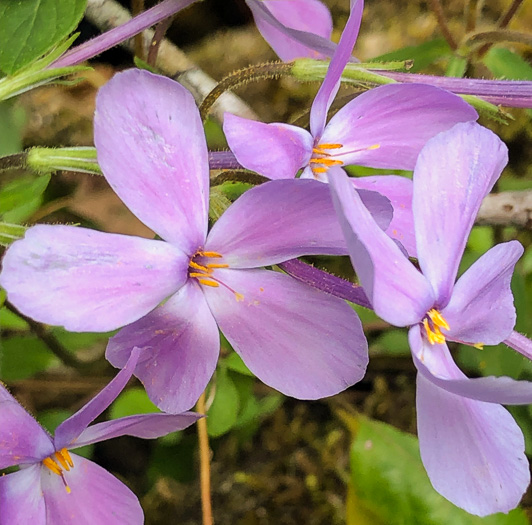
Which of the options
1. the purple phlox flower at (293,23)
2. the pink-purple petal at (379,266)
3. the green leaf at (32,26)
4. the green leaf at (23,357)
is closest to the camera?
the pink-purple petal at (379,266)

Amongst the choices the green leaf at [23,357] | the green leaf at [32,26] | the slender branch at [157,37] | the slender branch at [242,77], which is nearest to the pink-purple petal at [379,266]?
the slender branch at [242,77]

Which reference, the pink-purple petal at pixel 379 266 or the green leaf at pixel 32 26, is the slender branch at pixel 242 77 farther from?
the pink-purple petal at pixel 379 266

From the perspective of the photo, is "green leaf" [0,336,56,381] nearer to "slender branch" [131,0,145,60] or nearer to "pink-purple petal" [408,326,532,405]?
"slender branch" [131,0,145,60]

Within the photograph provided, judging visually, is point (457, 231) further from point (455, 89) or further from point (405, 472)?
point (405, 472)

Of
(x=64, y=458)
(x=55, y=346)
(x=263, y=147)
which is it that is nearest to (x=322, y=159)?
(x=263, y=147)

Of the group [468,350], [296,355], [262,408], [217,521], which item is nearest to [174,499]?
[217,521]

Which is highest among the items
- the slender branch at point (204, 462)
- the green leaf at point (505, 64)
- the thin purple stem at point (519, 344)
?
the thin purple stem at point (519, 344)
